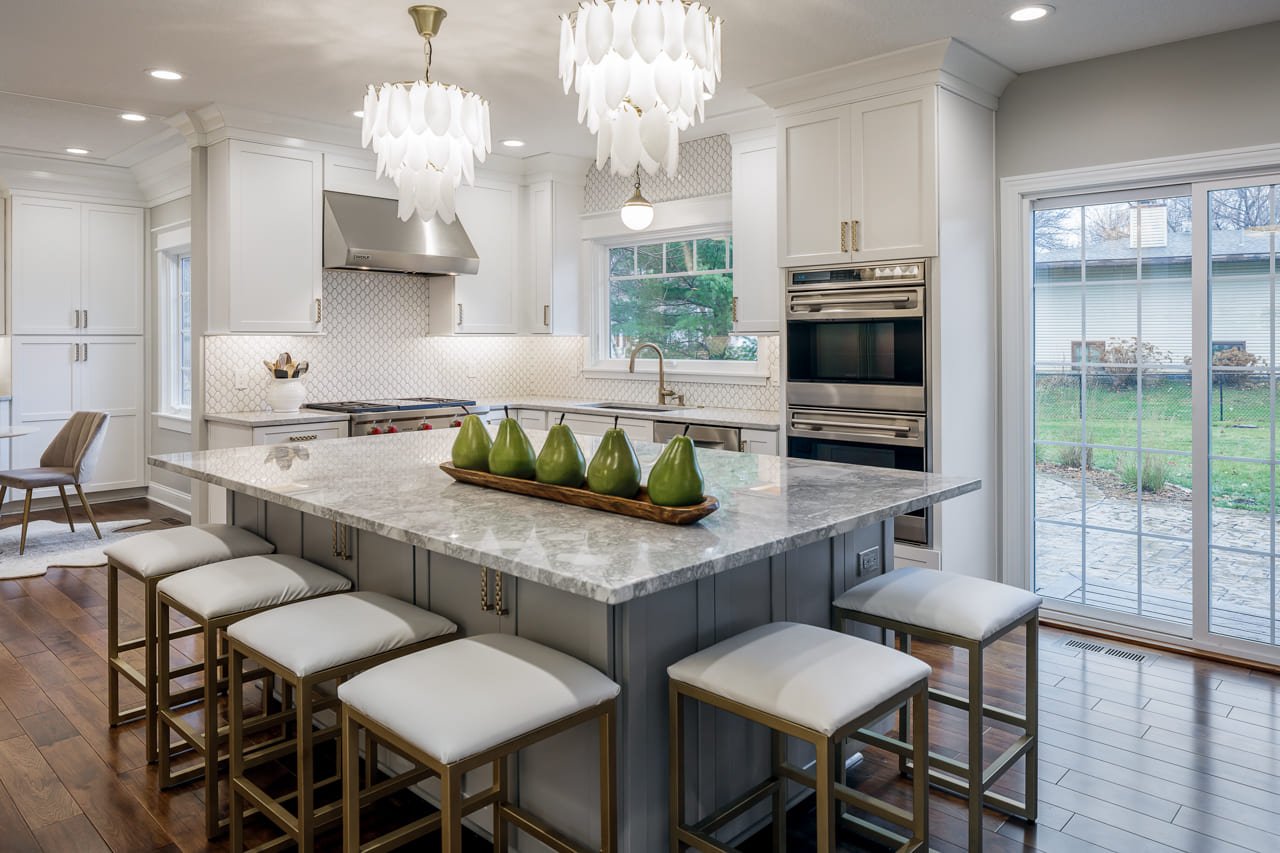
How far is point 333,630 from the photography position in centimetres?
208

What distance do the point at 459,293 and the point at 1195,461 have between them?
4.53 metres

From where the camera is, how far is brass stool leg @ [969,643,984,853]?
2119 millimetres

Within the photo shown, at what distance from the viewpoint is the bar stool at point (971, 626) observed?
216 centimetres

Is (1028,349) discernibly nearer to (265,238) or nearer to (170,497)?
(265,238)

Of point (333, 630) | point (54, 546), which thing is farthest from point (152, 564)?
point (54, 546)

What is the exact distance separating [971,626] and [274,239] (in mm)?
4647

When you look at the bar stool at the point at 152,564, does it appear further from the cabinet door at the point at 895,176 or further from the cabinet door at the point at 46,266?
the cabinet door at the point at 46,266

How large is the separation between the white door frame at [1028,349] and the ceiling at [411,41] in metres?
0.54

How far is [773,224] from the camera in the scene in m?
5.02

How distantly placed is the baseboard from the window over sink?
335 centimetres

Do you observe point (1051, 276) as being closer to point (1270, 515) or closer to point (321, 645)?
point (1270, 515)

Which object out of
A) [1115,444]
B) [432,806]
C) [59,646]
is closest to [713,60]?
[432,806]

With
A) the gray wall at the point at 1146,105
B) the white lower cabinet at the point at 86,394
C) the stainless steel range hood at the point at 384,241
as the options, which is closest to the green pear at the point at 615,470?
the gray wall at the point at 1146,105

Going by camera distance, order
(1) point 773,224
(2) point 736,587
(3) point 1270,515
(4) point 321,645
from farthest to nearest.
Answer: (1) point 773,224, (3) point 1270,515, (2) point 736,587, (4) point 321,645
